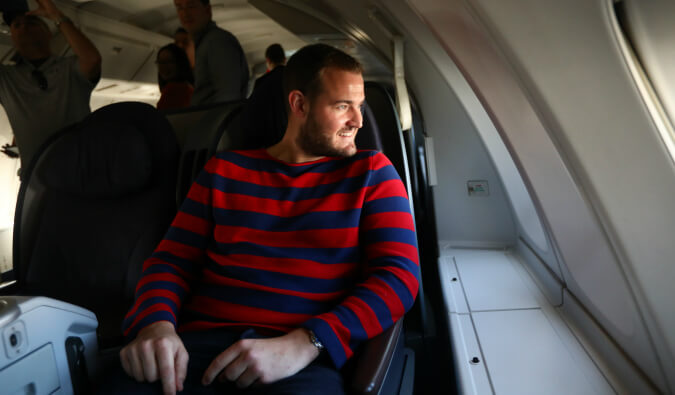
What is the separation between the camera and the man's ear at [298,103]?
1.50 meters

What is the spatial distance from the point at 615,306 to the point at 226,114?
148 cm

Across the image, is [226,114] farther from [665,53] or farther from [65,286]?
[665,53]

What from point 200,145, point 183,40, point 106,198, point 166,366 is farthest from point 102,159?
point 183,40

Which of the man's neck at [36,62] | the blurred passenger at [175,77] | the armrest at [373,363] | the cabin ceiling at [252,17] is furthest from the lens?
the cabin ceiling at [252,17]

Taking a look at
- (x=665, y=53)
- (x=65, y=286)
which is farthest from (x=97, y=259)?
(x=665, y=53)

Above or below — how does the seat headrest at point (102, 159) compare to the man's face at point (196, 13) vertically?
below

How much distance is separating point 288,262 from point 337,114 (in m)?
0.50

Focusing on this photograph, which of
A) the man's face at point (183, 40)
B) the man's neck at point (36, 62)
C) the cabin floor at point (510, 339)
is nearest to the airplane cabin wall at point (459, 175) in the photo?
the cabin floor at point (510, 339)

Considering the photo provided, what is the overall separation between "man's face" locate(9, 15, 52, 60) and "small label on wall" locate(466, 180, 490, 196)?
3166mm

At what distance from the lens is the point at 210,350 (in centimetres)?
117

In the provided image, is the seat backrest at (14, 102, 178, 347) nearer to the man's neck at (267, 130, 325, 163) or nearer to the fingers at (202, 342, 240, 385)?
the man's neck at (267, 130, 325, 163)

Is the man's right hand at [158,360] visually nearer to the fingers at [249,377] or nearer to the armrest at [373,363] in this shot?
the fingers at [249,377]

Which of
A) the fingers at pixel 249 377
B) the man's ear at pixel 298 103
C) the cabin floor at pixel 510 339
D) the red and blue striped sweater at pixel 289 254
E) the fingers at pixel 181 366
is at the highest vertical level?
the man's ear at pixel 298 103

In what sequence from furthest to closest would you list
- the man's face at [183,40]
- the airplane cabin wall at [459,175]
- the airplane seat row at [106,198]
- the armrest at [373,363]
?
the man's face at [183,40], the airplane cabin wall at [459,175], the airplane seat row at [106,198], the armrest at [373,363]
